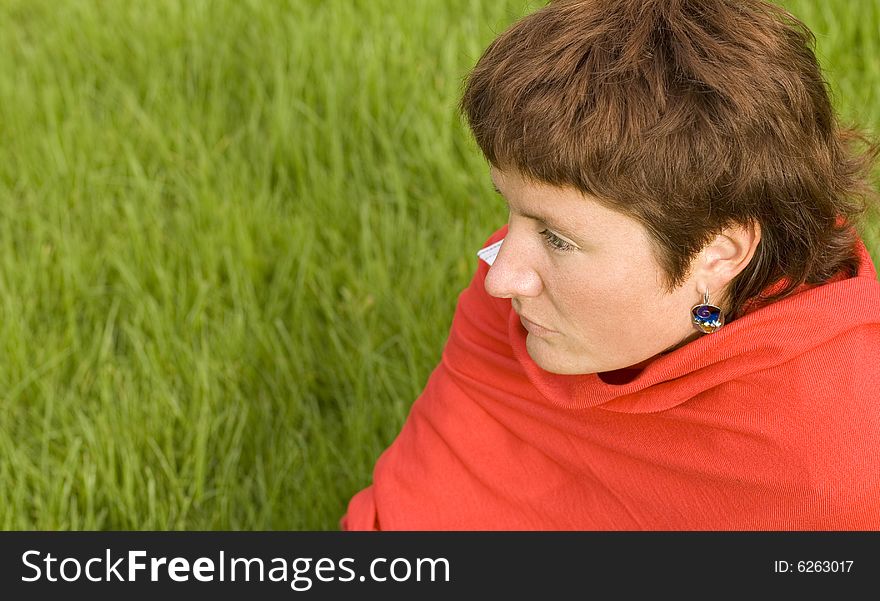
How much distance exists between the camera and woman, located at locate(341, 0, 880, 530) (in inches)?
51.8

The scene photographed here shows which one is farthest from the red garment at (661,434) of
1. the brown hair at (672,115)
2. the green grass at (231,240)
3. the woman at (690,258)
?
the green grass at (231,240)

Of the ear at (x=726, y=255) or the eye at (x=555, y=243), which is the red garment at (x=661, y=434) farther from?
the eye at (x=555, y=243)

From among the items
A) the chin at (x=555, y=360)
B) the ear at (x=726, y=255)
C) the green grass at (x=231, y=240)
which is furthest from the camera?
the green grass at (x=231, y=240)

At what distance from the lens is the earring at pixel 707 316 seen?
1475 millimetres

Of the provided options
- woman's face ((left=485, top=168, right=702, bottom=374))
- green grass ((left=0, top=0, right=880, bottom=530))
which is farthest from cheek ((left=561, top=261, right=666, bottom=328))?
green grass ((left=0, top=0, right=880, bottom=530))

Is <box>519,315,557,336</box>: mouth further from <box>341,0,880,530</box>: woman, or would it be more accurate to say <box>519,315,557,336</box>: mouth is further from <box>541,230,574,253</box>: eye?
<box>541,230,574,253</box>: eye

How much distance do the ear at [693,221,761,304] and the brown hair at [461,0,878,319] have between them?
2cm

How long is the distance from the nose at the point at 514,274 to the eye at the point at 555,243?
0.11 feet

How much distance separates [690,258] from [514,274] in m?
0.23

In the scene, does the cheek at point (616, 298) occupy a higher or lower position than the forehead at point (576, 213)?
lower

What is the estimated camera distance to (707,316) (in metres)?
1.48

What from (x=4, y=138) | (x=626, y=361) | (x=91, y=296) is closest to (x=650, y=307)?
(x=626, y=361)

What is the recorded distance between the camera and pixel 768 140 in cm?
133

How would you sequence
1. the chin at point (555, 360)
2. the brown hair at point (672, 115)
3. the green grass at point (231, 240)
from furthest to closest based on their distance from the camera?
the green grass at point (231, 240) → the chin at point (555, 360) → the brown hair at point (672, 115)
